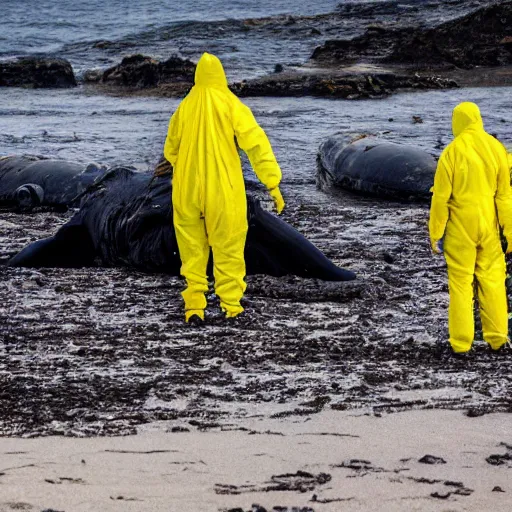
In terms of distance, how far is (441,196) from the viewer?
18.3 ft

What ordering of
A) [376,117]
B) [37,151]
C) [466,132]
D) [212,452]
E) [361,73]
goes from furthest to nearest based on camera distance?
[361,73] < [376,117] < [37,151] < [466,132] < [212,452]

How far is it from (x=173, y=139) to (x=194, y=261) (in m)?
0.86

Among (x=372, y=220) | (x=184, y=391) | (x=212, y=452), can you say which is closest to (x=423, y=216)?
(x=372, y=220)

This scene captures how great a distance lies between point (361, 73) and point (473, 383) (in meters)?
18.8

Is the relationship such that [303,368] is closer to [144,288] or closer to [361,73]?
[144,288]

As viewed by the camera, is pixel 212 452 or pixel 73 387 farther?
pixel 73 387

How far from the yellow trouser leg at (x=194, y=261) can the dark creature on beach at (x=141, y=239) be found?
1.02 metres

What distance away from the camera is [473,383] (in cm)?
529

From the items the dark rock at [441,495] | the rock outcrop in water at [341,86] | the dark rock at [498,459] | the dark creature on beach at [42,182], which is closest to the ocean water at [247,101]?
the rock outcrop in water at [341,86]

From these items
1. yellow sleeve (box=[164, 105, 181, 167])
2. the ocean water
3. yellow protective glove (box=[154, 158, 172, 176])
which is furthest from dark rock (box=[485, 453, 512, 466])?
the ocean water

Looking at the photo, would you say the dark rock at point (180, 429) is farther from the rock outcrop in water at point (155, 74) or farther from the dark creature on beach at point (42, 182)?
the rock outcrop in water at point (155, 74)

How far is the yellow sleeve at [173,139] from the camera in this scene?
6.43 m

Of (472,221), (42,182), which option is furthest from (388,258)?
(42,182)

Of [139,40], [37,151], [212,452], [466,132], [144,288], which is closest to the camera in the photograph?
[212,452]
